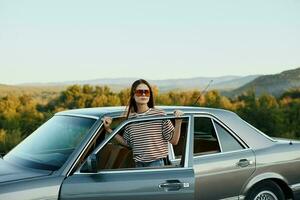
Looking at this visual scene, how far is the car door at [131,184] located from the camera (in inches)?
178

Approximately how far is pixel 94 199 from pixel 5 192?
29.6 inches

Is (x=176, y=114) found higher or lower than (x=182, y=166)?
higher

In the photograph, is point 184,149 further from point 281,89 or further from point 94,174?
point 281,89

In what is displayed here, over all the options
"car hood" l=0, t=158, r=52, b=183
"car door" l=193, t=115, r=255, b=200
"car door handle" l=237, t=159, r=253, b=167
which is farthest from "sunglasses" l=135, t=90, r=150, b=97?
"car door handle" l=237, t=159, r=253, b=167

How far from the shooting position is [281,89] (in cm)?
16788

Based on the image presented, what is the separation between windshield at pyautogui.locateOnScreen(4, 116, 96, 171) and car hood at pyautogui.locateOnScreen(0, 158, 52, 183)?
81mm

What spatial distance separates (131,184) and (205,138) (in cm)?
122

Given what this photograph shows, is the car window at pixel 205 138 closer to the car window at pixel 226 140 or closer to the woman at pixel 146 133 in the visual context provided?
the car window at pixel 226 140

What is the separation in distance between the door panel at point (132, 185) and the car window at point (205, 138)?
504 millimetres

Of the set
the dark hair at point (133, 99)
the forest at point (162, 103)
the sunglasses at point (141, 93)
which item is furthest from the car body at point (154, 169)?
the forest at point (162, 103)

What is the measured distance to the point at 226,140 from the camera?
222 inches

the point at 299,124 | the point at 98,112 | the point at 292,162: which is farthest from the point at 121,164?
the point at 299,124

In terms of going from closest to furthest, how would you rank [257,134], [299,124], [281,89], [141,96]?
[141,96] < [257,134] < [299,124] < [281,89]

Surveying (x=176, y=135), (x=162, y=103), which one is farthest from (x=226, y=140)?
(x=162, y=103)
